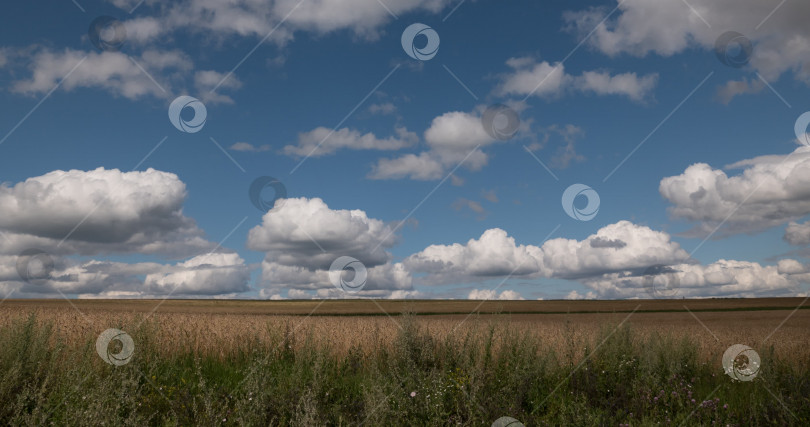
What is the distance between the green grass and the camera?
884 cm

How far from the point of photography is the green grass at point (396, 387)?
8844 mm

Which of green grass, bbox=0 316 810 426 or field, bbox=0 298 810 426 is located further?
field, bbox=0 298 810 426

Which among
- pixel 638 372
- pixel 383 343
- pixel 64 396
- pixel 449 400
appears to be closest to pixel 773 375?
pixel 638 372

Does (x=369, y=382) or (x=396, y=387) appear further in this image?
(x=369, y=382)

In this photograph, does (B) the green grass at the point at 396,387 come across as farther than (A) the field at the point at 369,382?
No

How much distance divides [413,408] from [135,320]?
28.5 feet

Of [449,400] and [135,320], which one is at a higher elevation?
[135,320]

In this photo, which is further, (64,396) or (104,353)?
(104,353)

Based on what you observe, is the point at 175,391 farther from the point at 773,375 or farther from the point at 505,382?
the point at 773,375

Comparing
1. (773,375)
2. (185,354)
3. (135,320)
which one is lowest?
(773,375)

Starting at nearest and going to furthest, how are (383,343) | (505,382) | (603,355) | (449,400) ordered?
(449,400) → (505,382) → (603,355) → (383,343)

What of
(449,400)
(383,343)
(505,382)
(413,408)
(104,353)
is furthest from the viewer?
(383,343)

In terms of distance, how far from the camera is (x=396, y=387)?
984 centimetres

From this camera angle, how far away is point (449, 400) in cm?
1009
